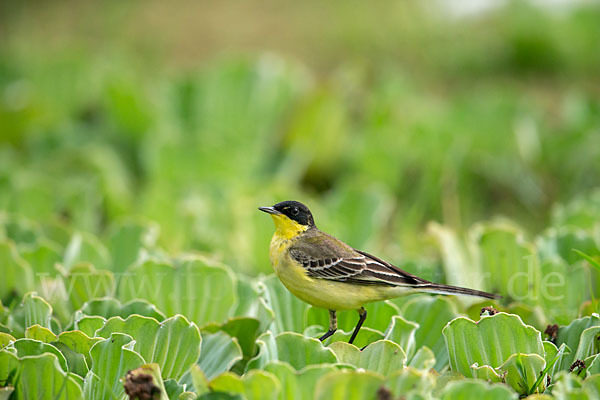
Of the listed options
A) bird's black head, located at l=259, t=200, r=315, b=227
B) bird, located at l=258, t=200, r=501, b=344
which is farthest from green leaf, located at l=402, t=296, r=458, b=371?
bird's black head, located at l=259, t=200, r=315, b=227

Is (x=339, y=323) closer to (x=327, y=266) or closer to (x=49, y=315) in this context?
(x=327, y=266)

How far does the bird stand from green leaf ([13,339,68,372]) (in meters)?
0.62

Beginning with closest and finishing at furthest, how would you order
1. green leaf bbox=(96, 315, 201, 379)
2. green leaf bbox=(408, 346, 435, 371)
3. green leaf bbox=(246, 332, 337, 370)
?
green leaf bbox=(408, 346, 435, 371), green leaf bbox=(246, 332, 337, 370), green leaf bbox=(96, 315, 201, 379)

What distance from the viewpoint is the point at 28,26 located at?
21.0ft

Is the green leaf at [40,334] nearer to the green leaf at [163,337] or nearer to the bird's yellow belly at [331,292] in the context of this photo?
the green leaf at [163,337]

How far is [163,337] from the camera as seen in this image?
73.7 inches

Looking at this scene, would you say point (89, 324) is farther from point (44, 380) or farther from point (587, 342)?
point (587, 342)

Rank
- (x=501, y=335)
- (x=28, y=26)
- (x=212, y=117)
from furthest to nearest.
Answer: (x=28, y=26) → (x=212, y=117) → (x=501, y=335)

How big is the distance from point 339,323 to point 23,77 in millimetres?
3451

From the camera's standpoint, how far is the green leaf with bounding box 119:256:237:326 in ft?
7.55

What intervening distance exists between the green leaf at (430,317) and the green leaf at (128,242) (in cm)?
97

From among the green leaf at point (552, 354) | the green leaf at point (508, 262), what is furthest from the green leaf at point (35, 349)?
the green leaf at point (508, 262)

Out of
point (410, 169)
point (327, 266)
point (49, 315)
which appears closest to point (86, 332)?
point (49, 315)

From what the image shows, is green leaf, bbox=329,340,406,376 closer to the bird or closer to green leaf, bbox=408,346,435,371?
green leaf, bbox=408,346,435,371
